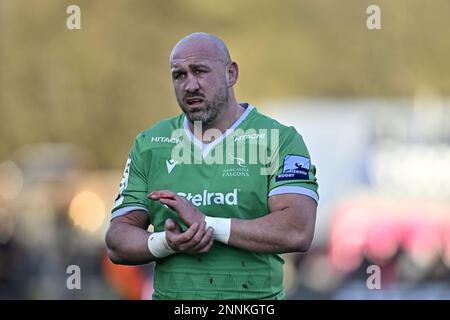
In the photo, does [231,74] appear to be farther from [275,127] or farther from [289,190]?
[289,190]

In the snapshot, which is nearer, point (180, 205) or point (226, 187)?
point (180, 205)

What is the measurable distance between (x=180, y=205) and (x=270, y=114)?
937cm

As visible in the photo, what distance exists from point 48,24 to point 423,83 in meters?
4.94

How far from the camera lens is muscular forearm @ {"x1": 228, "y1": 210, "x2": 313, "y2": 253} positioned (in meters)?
3.81

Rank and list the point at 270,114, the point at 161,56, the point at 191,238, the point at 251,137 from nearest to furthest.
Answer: the point at 191,238
the point at 251,137
the point at 270,114
the point at 161,56

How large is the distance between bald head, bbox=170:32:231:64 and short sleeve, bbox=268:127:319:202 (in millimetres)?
380

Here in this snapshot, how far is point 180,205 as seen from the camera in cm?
374

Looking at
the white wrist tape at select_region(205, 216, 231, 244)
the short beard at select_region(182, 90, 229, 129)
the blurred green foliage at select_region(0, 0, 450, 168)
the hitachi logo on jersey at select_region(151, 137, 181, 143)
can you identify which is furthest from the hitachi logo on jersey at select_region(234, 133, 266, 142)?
the blurred green foliage at select_region(0, 0, 450, 168)

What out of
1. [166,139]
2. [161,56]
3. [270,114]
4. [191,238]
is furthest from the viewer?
[161,56]

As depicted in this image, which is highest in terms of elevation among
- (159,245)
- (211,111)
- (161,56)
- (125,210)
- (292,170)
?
(161,56)

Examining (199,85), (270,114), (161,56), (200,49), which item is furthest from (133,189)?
(161,56)

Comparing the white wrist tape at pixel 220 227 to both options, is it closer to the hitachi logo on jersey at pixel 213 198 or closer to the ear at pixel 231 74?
the hitachi logo on jersey at pixel 213 198
